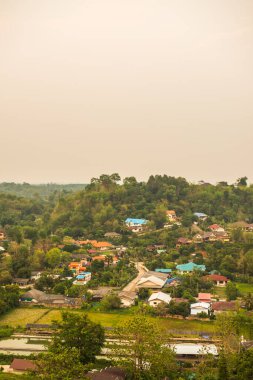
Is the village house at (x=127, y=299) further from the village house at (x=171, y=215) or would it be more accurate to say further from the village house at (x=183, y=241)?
the village house at (x=171, y=215)

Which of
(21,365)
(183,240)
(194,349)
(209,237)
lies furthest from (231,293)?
(209,237)

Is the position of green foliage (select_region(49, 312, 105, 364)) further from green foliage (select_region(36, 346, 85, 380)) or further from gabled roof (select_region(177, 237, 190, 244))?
gabled roof (select_region(177, 237, 190, 244))

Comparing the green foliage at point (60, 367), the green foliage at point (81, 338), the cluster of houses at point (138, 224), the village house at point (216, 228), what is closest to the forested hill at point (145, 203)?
the cluster of houses at point (138, 224)

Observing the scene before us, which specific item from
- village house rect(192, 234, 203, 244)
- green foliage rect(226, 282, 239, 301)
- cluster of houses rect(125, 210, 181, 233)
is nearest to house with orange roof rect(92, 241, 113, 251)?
cluster of houses rect(125, 210, 181, 233)

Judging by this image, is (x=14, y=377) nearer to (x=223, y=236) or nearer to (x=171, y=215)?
(x=223, y=236)

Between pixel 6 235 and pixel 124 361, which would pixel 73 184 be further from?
pixel 124 361

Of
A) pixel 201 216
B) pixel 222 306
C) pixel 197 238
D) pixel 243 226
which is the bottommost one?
pixel 222 306

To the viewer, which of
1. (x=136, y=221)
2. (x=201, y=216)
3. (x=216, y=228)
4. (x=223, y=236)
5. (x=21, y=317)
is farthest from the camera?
(x=201, y=216)
